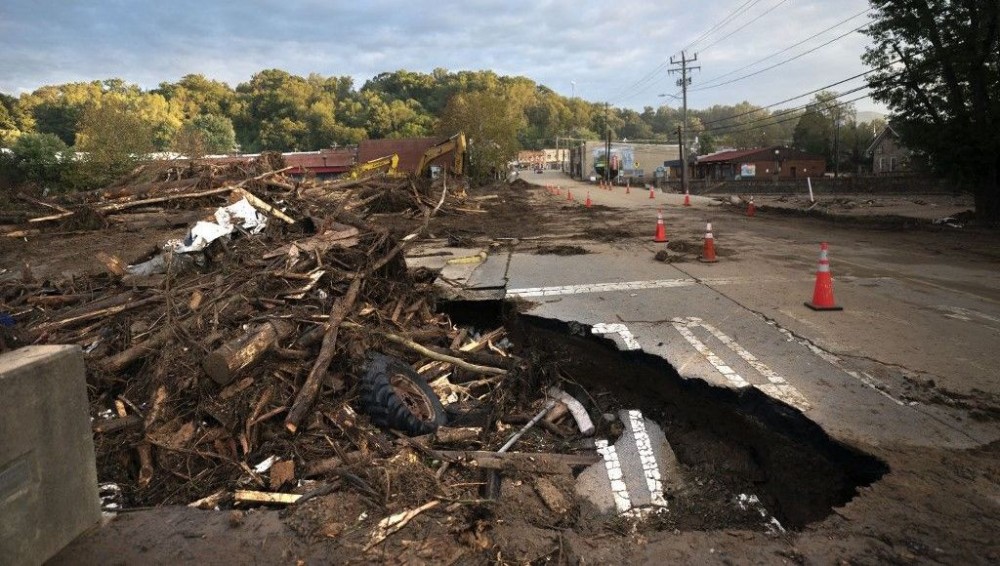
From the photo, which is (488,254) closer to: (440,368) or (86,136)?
(440,368)

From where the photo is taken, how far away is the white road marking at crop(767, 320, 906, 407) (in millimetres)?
4727

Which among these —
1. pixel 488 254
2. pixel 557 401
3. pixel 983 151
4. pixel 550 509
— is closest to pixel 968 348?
pixel 557 401

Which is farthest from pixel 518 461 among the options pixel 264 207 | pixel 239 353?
pixel 264 207

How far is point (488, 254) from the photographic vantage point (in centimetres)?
1303

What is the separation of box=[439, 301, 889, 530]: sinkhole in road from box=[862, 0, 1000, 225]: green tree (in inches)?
670

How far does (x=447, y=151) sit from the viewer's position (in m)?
34.0

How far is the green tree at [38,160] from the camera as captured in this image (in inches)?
1519

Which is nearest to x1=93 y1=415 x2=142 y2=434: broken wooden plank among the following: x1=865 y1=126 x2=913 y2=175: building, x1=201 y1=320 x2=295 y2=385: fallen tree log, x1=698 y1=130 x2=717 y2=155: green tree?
x1=201 y1=320 x2=295 y2=385: fallen tree log

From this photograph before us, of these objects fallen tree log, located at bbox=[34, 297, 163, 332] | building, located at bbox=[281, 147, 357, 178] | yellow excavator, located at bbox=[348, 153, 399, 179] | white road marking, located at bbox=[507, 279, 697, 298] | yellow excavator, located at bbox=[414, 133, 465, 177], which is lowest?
white road marking, located at bbox=[507, 279, 697, 298]

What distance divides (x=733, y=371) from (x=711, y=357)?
1.38ft

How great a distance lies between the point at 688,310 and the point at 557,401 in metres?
2.59

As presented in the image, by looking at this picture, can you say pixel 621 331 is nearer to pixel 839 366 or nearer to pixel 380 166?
pixel 839 366

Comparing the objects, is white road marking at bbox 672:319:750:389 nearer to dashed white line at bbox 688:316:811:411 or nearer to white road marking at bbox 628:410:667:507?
dashed white line at bbox 688:316:811:411

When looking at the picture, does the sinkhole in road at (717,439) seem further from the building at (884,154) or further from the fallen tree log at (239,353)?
the building at (884,154)
